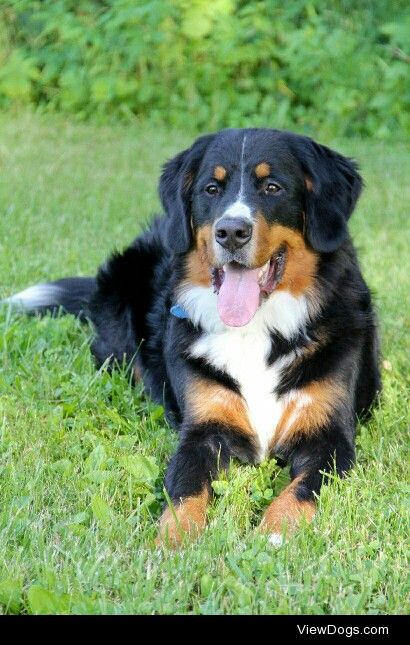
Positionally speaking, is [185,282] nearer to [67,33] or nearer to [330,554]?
[330,554]

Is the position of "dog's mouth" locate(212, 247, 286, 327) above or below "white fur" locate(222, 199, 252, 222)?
below

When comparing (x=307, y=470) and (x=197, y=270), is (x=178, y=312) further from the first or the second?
(x=307, y=470)

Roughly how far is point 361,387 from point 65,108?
872 cm

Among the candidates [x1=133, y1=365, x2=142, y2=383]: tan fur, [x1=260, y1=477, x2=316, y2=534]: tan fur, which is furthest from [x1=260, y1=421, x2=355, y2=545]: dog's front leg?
[x1=133, y1=365, x2=142, y2=383]: tan fur

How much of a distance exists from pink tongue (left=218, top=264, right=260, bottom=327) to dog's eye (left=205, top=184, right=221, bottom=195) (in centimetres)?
31

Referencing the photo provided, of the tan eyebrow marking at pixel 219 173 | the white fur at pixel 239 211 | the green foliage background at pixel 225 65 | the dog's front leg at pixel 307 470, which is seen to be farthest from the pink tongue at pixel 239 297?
the green foliage background at pixel 225 65

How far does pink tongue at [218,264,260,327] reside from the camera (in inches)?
155

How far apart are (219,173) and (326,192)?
0.42 meters

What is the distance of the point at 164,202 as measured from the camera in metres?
4.33

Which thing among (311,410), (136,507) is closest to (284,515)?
(136,507)

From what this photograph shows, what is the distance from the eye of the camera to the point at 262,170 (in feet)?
13.0

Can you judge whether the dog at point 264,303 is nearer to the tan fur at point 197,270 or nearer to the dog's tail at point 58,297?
the tan fur at point 197,270

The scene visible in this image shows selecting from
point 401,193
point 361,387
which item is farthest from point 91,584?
point 401,193

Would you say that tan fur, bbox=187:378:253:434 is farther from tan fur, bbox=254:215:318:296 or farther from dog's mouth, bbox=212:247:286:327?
tan fur, bbox=254:215:318:296
